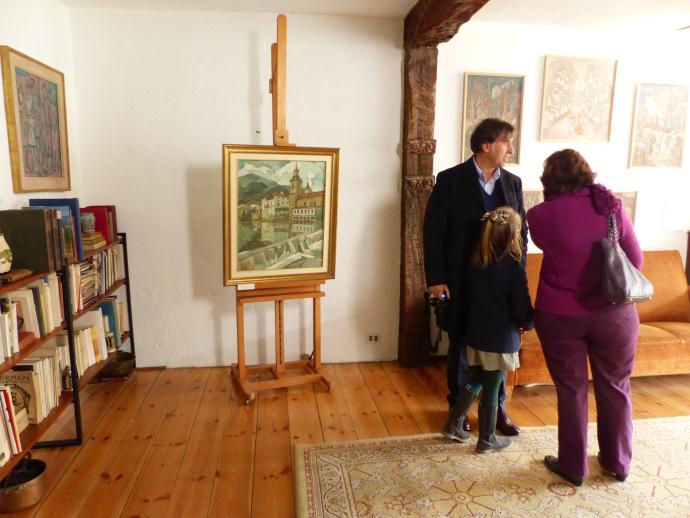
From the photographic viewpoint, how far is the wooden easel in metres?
2.71

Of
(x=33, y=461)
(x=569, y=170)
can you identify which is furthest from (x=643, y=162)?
(x=33, y=461)

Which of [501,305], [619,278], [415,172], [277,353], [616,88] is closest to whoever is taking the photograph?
[619,278]

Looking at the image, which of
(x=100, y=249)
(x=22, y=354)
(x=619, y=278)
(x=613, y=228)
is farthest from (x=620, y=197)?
(x=22, y=354)

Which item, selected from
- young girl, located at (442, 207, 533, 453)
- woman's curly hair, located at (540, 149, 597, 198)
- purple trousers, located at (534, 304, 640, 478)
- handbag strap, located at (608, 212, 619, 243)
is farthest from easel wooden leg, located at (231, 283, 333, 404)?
handbag strap, located at (608, 212, 619, 243)

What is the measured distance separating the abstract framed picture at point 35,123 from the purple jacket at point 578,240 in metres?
2.43

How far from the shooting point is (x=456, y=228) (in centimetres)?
231

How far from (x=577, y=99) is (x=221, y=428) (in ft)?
10.7

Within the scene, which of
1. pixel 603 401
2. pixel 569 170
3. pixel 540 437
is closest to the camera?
pixel 569 170

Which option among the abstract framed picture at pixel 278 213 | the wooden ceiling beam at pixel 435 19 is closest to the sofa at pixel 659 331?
the abstract framed picture at pixel 278 213

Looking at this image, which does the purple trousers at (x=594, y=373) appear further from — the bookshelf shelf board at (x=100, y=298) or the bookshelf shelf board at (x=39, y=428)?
the bookshelf shelf board at (x=100, y=298)

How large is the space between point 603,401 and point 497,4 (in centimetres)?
237

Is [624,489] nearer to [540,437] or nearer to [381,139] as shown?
[540,437]

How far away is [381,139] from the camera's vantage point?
Result: 3.32 m

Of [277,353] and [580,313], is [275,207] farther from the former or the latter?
[580,313]
